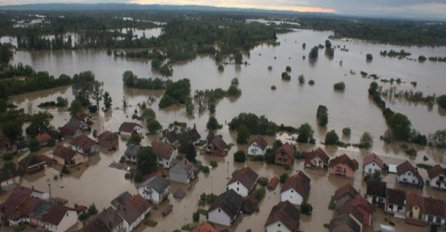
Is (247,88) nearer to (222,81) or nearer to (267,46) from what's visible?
(222,81)

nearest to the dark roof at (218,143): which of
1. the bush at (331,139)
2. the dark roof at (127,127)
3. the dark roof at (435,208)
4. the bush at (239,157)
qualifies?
the bush at (239,157)

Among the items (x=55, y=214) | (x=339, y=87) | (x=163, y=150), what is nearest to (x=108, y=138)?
(x=163, y=150)

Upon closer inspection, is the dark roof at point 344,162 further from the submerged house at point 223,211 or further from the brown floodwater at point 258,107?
the submerged house at point 223,211

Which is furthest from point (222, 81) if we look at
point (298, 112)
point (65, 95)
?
point (65, 95)

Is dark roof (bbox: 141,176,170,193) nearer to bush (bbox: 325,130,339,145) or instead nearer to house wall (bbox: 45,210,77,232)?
house wall (bbox: 45,210,77,232)

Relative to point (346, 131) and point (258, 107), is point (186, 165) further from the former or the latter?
point (258, 107)

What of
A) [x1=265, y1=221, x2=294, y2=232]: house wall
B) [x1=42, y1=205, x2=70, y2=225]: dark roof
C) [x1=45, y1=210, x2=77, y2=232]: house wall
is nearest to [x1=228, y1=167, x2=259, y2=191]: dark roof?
[x1=265, y1=221, x2=294, y2=232]: house wall
